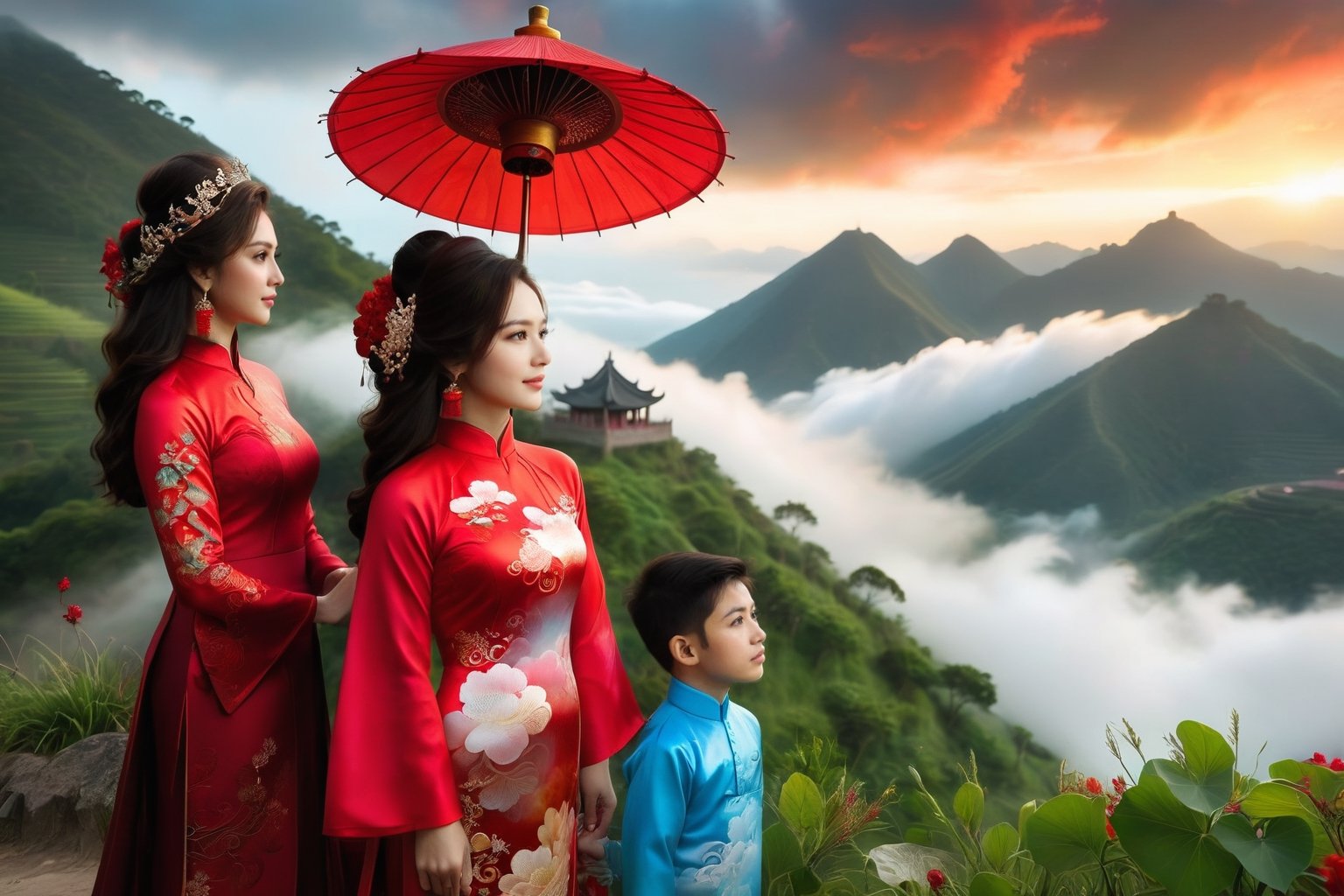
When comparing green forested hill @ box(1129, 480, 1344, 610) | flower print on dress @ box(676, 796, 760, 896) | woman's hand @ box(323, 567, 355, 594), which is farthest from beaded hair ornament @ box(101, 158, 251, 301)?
green forested hill @ box(1129, 480, 1344, 610)

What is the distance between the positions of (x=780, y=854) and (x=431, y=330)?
5.82 feet

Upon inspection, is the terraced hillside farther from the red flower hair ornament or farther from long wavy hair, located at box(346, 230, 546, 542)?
long wavy hair, located at box(346, 230, 546, 542)

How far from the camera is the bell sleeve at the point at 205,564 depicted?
167cm

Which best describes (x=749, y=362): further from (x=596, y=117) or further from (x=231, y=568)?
(x=231, y=568)

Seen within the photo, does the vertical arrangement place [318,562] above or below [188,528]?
below

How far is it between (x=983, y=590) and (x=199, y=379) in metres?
6.14

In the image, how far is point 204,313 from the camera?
1.87 m

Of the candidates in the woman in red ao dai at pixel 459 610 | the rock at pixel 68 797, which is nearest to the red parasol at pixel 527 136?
the woman in red ao dai at pixel 459 610

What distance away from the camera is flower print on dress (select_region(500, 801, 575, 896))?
5.24ft

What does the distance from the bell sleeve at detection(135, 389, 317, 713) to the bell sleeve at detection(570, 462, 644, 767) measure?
1.87ft

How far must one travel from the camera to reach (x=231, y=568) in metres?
1.70

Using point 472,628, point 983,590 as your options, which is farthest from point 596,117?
point 983,590

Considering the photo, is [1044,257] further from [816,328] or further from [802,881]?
[802,881]

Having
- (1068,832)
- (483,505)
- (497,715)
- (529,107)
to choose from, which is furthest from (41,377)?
(1068,832)
